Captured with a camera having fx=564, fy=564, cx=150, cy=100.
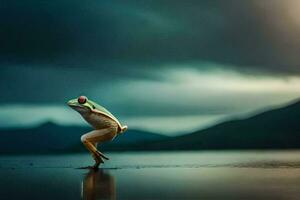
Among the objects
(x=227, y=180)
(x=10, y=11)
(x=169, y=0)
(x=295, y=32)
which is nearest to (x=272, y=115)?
(x=295, y=32)

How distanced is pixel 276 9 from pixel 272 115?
4.89 feet

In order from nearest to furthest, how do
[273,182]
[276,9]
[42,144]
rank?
[273,182], [276,9], [42,144]

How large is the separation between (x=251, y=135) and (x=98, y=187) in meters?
5.25

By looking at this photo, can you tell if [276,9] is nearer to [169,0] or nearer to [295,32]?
[295,32]

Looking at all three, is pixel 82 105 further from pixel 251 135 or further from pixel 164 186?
pixel 251 135

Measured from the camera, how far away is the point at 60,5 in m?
7.81

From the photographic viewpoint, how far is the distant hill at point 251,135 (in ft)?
26.0

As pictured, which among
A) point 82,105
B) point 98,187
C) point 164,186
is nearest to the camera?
point 98,187

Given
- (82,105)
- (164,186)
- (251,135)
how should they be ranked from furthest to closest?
(251,135), (82,105), (164,186)

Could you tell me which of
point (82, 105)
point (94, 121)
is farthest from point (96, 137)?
point (82, 105)

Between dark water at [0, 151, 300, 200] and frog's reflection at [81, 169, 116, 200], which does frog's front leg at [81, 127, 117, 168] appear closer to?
dark water at [0, 151, 300, 200]

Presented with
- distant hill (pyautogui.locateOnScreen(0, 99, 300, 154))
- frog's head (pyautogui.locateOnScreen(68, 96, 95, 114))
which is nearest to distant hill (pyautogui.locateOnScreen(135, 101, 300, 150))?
distant hill (pyautogui.locateOnScreen(0, 99, 300, 154))

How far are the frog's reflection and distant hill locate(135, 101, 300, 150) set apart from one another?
4.04m

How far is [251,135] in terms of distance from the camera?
27.1ft
